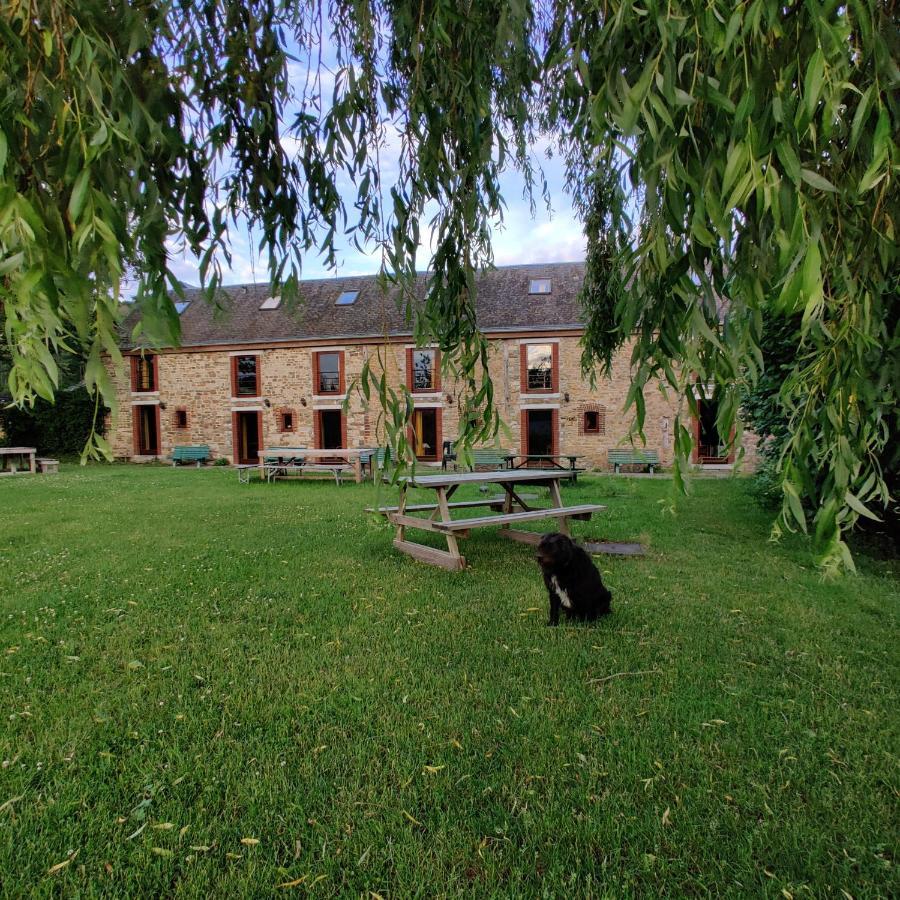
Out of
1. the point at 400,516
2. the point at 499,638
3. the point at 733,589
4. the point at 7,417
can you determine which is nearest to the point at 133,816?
the point at 499,638

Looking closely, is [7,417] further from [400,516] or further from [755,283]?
[755,283]

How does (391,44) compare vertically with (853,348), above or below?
above

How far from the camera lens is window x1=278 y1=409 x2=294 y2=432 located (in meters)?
21.9

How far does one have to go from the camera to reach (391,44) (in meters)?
2.09

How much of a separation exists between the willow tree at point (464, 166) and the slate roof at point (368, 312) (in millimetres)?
17949

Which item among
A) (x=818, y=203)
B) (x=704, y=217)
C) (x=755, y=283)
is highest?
(x=818, y=203)

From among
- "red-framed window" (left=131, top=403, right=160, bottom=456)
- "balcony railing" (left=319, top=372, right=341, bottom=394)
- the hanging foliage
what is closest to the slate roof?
"balcony railing" (left=319, top=372, right=341, bottom=394)

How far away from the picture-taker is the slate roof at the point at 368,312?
20.5 m

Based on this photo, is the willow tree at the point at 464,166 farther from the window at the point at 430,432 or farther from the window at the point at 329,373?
the window at the point at 329,373

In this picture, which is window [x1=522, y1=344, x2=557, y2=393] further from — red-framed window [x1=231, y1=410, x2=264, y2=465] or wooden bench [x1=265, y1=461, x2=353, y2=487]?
red-framed window [x1=231, y1=410, x2=264, y2=465]

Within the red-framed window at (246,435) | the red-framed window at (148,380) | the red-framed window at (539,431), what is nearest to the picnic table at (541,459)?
the red-framed window at (539,431)

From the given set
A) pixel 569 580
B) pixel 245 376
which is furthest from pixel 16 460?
pixel 569 580

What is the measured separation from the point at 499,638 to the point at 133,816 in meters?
2.43

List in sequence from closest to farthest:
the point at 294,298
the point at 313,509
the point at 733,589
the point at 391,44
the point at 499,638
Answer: the point at 294,298 → the point at 391,44 → the point at 499,638 → the point at 733,589 → the point at 313,509
